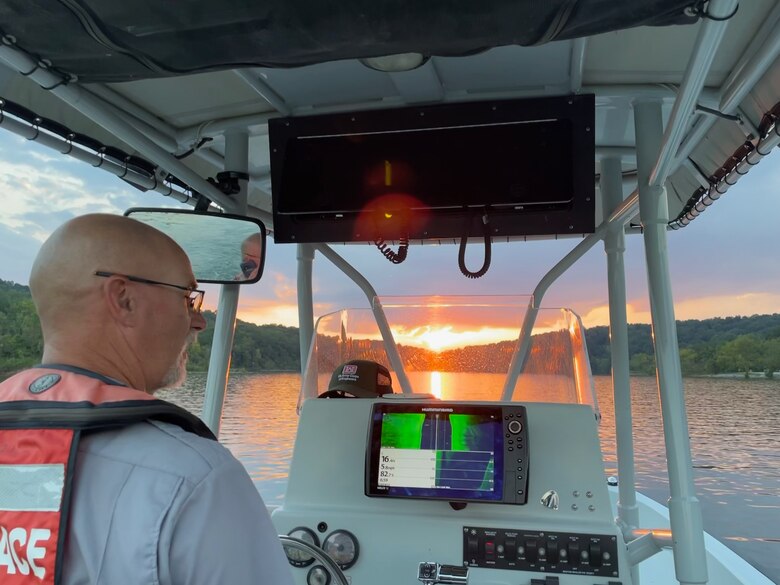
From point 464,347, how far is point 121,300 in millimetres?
1542

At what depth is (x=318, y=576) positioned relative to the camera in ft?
6.19

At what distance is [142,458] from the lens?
0.82 meters

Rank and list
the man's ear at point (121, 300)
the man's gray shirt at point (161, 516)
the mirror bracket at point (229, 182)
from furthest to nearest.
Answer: the mirror bracket at point (229, 182), the man's ear at point (121, 300), the man's gray shirt at point (161, 516)

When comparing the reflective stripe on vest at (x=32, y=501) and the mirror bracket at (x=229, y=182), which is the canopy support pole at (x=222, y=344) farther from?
the reflective stripe on vest at (x=32, y=501)

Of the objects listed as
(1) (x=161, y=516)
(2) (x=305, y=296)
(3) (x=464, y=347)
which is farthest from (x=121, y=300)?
(2) (x=305, y=296)

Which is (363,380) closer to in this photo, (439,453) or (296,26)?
(439,453)

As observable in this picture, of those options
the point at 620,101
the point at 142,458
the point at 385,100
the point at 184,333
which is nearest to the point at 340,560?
the point at 184,333

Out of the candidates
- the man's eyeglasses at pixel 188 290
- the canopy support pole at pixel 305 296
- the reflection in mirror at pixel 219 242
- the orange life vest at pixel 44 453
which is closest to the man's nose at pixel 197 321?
the man's eyeglasses at pixel 188 290

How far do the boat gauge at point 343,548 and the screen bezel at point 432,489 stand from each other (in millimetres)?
159

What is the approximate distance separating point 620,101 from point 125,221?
209 centimetres

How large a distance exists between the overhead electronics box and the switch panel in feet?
4.11

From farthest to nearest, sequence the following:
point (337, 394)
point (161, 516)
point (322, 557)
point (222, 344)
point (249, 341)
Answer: point (249, 341) < point (222, 344) < point (337, 394) < point (322, 557) < point (161, 516)

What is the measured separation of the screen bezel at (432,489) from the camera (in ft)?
6.12

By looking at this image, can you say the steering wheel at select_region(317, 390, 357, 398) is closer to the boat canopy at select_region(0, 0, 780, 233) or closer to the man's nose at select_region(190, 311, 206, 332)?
the boat canopy at select_region(0, 0, 780, 233)
